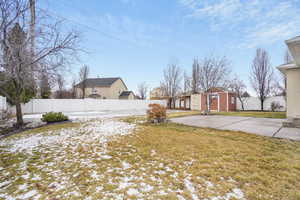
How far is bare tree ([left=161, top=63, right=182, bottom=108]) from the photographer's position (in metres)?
24.0

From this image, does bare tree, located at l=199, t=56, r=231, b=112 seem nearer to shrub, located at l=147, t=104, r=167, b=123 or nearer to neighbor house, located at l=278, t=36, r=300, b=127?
neighbor house, located at l=278, t=36, r=300, b=127

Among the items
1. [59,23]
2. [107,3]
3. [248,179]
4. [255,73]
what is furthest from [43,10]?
[255,73]

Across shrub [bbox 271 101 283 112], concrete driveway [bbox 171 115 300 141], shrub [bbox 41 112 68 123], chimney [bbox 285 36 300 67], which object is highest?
chimney [bbox 285 36 300 67]

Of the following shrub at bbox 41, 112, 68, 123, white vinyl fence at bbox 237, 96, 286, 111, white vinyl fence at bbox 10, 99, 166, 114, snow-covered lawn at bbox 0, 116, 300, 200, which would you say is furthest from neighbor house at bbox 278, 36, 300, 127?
white vinyl fence at bbox 10, 99, 166, 114

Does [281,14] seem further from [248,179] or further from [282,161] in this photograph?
[248,179]

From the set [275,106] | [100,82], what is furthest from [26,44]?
[100,82]

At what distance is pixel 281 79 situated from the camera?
640 inches

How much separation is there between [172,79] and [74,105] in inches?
611

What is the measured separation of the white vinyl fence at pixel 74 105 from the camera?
46.8 ft

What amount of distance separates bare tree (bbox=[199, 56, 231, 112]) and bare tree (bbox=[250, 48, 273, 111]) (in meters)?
6.28

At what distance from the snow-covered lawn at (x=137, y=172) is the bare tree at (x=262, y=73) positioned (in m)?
15.1

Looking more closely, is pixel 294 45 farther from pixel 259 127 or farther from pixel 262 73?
pixel 262 73

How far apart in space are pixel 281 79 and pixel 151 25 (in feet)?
52.7

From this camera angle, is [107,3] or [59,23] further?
[107,3]
